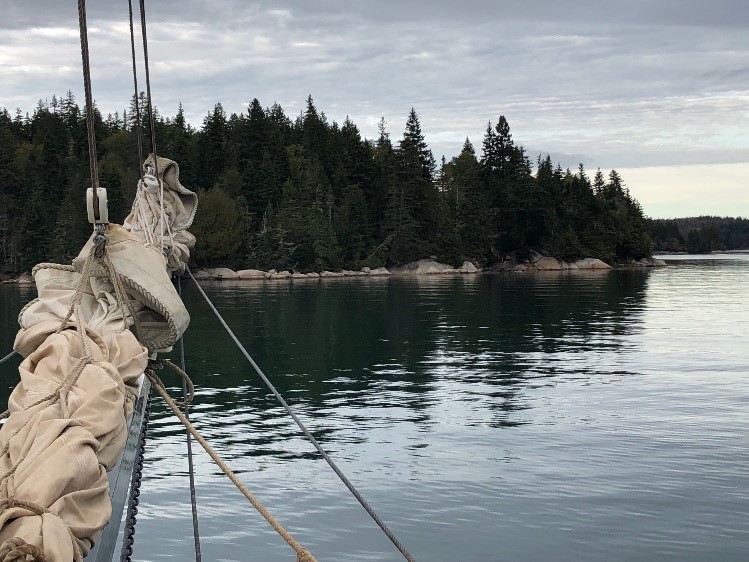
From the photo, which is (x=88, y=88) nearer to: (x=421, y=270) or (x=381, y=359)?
(x=381, y=359)

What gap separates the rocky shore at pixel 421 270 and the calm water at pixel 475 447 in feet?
218

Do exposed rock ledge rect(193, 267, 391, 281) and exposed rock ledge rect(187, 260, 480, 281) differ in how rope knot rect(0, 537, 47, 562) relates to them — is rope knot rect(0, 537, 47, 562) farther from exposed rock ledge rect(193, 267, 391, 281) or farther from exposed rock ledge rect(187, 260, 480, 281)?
exposed rock ledge rect(193, 267, 391, 281)

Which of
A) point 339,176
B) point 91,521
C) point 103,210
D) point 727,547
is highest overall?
point 339,176

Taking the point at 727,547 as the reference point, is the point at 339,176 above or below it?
above

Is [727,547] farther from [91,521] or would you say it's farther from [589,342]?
[589,342]

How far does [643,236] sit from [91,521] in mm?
130679

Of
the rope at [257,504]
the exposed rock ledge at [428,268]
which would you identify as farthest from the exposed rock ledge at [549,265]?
the rope at [257,504]

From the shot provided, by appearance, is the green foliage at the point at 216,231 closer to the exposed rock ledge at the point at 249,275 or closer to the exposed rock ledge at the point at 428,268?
the exposed rock ledge at the point at 249,275

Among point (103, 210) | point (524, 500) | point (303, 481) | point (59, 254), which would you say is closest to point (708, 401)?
point (524, 500)

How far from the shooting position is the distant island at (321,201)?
351 feet

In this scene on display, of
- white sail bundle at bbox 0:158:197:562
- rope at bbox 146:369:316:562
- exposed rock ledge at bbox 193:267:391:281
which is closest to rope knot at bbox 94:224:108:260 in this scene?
white sail bundle at bbox 0:158:197:562

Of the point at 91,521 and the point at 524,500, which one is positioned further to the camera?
the point at 524,500

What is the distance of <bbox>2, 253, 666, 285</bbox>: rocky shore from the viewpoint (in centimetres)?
10350

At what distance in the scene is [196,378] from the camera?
86.6ft
